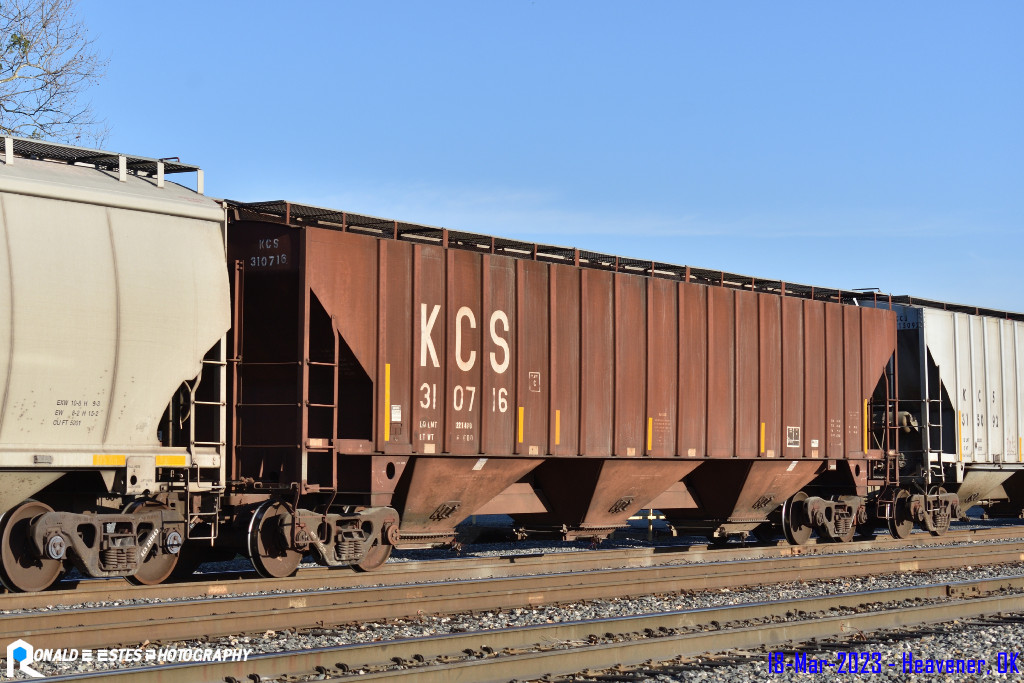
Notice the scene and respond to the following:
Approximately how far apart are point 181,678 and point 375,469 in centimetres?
677

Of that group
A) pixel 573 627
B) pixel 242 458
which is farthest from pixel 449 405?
pixel 573 627

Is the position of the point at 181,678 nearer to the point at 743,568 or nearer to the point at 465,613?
the point at 465,613

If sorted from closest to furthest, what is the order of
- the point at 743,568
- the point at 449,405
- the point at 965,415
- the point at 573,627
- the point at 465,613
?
the point at 573,627 → the point at 465,613 → the point at 449,405 → the point at 743,568 → the point at 965,415

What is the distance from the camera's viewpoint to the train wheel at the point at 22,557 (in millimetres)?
11547

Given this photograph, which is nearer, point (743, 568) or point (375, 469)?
point (375, 469)

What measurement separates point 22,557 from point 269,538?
9.23 feet

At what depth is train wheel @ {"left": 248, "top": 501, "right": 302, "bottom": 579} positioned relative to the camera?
13398 millimetres

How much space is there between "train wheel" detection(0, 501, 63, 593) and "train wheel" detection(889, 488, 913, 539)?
16.6 metres

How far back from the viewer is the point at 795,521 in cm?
2141

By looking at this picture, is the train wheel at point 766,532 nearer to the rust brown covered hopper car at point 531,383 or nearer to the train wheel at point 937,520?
the rust brown covered hopper car at point 531,383

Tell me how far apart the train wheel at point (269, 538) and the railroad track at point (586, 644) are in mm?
4672

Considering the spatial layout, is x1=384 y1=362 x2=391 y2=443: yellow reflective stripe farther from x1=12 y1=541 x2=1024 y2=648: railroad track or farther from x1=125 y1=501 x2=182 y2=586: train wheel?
x1=125 y1=501 x2=182 y2=586: train wheel

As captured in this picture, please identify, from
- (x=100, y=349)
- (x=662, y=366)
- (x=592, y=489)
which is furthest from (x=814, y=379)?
(x=100, y=349)

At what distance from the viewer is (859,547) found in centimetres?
2112
